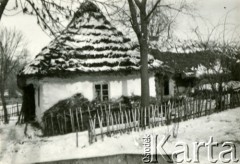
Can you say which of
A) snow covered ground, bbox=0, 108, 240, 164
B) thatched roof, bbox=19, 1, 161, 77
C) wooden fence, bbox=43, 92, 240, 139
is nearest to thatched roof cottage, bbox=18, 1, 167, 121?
thatched roof, bbox=19, 1, 161, 77

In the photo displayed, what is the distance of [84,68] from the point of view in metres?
14.7

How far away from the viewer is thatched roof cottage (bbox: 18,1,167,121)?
14.4 m

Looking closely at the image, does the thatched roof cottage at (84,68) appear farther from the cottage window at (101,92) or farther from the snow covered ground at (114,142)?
the snow covered ground at (114,142)

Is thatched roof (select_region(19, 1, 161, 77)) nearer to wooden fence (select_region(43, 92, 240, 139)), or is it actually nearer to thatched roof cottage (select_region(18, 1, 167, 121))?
thatched roof cottage (select_region(18, 1, 167, 121))

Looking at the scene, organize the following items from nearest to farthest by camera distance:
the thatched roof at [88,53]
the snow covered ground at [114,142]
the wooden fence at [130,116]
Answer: the snow covered ground at [114,142] → the wooden fence at [130,116] → the thatched roof at [88,53]

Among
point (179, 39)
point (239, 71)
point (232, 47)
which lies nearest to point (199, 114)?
point (239, 71)

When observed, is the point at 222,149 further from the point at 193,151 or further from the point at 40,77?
the point at 40,77

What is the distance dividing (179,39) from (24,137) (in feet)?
59.1

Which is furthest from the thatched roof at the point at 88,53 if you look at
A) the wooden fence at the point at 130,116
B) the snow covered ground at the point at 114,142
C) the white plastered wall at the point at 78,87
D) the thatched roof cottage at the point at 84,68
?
the snow covered ground at the point at 114,142

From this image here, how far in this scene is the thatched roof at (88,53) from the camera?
14.3 meters

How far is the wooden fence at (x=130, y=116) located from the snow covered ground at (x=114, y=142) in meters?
0.35

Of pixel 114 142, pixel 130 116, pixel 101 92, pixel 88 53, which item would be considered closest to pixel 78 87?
pixel 101 92

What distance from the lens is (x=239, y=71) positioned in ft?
52.5

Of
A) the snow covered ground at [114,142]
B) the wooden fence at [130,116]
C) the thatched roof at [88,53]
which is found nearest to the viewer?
the snow covered ground at [114,142]
